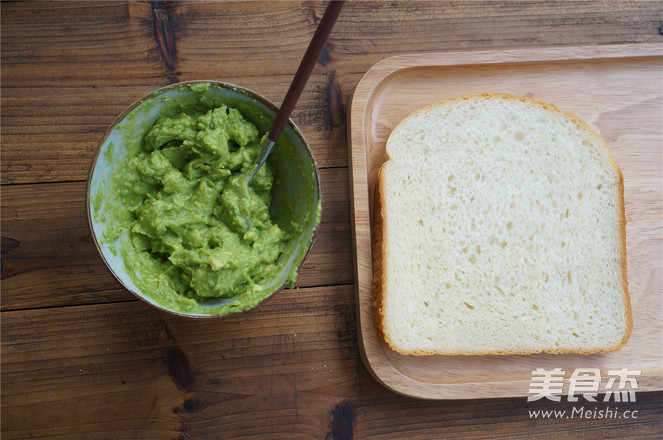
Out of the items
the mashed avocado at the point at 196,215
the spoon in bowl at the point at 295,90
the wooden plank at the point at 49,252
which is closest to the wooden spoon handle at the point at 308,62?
the spoon in bowl at the point at 295,90

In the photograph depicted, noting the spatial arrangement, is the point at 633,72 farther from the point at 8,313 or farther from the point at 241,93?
the point at 8,313

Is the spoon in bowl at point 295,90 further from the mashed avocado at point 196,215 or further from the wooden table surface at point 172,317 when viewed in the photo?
the wooden table surface at point 172,317

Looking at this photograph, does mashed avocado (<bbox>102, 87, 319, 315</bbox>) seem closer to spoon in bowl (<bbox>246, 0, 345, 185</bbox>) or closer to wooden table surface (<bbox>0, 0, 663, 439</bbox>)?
spoon in bowl (<bbox>246, 0, 345, 185</bbox>)

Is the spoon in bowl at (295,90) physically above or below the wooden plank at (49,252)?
above

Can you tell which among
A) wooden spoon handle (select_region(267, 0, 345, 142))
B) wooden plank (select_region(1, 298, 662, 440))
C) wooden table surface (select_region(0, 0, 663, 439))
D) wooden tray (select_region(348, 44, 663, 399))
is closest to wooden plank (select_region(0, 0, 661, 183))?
wooden table surface (select_region(0, 0, 663, 439))

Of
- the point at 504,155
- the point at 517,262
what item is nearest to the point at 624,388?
the point at 517,262

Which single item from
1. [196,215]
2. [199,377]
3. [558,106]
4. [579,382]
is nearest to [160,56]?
[196,215]
